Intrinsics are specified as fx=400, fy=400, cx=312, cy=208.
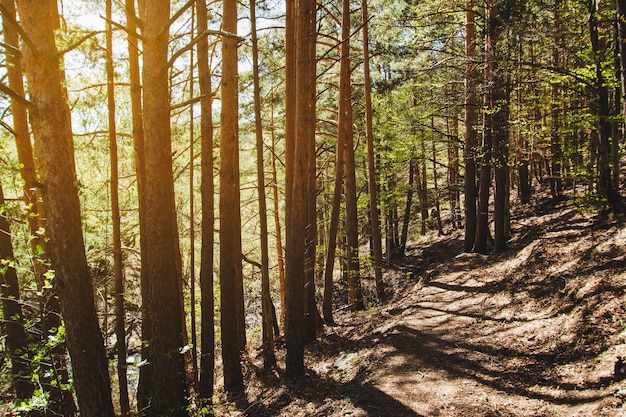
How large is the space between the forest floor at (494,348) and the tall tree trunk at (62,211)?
3392 millimetres

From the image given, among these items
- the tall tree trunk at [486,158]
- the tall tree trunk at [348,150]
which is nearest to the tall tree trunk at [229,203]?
the tall tree trunk at [348,150]

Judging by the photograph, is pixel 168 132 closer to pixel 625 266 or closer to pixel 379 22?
pixel 625 266

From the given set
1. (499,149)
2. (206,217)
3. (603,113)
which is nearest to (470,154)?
(499,149)

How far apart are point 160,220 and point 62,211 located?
3.69ft

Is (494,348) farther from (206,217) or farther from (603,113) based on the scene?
(206,217)

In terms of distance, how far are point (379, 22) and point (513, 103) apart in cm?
666

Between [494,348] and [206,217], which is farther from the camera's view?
[206,217]

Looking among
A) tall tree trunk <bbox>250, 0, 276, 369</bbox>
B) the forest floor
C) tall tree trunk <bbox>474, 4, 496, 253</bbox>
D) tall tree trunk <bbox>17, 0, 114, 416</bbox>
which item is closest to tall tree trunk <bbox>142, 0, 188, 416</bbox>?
tall tree trunk <bbox>17, 0, 114, 416</bbox>

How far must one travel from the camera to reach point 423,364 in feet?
23.2

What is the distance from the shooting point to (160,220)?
17.4ft

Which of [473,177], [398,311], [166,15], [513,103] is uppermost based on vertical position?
[513,103]

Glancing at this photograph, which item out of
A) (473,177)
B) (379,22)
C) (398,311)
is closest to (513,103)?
(473,177)

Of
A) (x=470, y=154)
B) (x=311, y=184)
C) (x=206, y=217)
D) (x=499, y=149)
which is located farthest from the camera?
(x=470, y=154)

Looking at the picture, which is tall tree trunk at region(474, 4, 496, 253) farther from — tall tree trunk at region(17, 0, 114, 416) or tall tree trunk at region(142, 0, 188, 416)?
tall tree trunk at region(17, 0, 114, 416)
